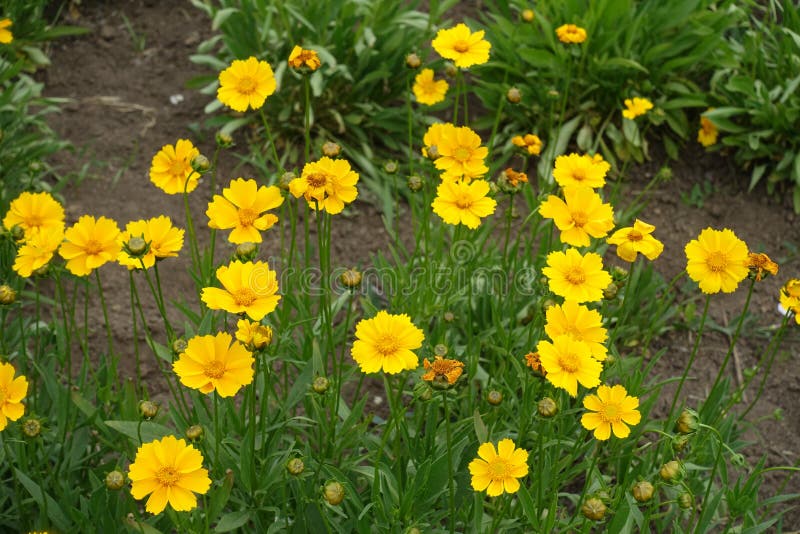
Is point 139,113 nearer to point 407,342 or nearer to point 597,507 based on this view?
point 407,342

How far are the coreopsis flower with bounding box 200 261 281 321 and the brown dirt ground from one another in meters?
1.34

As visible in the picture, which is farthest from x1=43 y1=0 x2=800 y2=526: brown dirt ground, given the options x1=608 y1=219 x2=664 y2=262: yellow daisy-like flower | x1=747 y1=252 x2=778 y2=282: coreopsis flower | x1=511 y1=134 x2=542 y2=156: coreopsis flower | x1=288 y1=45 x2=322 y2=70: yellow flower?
x1=288 y1=45 x2=322 y2=70: yellow flower

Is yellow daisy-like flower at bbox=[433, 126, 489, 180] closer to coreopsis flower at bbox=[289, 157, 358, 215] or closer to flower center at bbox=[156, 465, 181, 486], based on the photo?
coreopsis flower at bbox=[289, 157, 358, 215]

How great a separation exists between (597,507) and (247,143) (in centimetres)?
253

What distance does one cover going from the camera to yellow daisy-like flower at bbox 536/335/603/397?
61.9 inches

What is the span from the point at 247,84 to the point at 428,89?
0.69m

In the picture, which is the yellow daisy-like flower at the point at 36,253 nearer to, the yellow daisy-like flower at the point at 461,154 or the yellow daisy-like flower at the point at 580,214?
the yellow daisy-like flower at the point at 461,154

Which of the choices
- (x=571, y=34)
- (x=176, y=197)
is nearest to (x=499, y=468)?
(x=571, y=34)

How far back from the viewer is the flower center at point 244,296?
163 centimetres

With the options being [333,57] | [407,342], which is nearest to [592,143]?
[333,57]

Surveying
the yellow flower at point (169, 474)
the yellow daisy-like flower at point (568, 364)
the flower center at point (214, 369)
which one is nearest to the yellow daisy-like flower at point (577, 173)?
the yellow daisy-like flower at point (568, 364)

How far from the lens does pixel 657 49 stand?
3.54 meters

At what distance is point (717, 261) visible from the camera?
5.88ft

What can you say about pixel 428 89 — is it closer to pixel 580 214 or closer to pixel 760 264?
pixel 580 214
